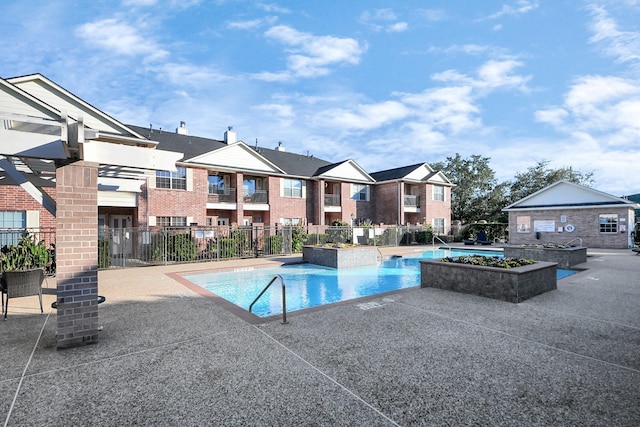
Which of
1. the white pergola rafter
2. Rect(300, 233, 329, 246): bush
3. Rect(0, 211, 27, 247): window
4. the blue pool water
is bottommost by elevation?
the blue pool water

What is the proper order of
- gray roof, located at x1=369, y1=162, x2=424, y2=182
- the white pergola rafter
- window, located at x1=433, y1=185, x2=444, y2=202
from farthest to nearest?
1. window, located at x1=433, y1=185, x2=444, y2=202
2. gray roof, located at x1=369, y1=162, x2=424, y2=182
3. the white pergola rafter

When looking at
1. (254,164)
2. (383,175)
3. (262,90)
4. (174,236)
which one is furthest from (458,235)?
(174,236)

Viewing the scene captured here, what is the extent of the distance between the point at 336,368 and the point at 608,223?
28067 mm

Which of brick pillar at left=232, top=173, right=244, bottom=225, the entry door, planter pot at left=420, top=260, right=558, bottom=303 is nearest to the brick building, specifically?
planter pot at left=420, top=260, right=558, bottom=303

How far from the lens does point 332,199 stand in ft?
93.0

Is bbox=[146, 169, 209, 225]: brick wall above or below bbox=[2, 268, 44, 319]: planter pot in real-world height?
above

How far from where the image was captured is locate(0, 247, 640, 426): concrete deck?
9.52 ft

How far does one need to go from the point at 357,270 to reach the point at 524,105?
17.4m

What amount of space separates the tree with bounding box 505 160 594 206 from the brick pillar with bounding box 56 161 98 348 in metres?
44.4

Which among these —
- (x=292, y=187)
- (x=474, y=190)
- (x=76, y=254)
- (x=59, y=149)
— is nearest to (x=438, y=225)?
(x=474, y=190)

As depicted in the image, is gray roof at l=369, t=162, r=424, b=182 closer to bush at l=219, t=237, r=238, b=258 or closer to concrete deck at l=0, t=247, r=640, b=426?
bush at l=219, t=237, r=238, b=258

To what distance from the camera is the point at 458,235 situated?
31.8m

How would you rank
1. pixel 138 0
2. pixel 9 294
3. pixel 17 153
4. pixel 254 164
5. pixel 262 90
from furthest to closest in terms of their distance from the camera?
pixel 254 164, pixel 262 90, pixel 138 0, pixel 9 294, pixel 17 153

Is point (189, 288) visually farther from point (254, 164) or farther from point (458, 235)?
point (458, 235)
